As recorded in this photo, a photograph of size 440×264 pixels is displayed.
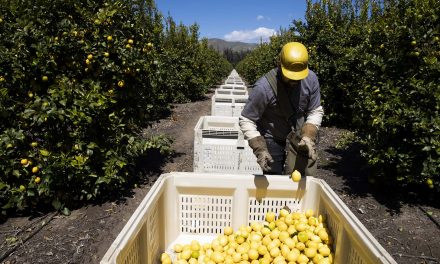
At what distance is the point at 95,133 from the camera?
15.8 ft

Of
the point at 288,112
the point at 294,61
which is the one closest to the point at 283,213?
the point at 288,112

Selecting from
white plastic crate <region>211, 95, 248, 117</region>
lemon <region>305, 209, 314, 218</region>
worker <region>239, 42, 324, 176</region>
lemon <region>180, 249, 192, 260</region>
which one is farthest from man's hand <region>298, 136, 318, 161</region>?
white plastic crate <region>211, 95, 248, 117</region>

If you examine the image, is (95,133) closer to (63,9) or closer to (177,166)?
(63,9)

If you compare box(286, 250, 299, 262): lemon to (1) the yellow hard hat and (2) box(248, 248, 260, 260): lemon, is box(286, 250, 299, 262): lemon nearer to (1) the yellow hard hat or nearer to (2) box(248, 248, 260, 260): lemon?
(2) box(248, 248, 260, 260): lemon

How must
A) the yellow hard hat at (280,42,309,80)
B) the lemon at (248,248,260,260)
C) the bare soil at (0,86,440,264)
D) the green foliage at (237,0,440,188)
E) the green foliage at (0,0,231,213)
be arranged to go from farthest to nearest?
the green foliage at (237,0,440,188)
the green foliage at (0,0,231,213)
the bare soil at (0,86,440,264)
the yellow hard hat at (280,42,309,80)
the lemon at (248,248,260,260)

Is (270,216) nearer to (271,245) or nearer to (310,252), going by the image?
(271,245)

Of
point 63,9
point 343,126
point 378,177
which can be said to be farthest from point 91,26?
point 343,126

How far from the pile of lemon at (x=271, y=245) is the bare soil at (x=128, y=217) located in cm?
166

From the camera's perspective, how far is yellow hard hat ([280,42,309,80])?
9.55 feet

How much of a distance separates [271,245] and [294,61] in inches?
62.3

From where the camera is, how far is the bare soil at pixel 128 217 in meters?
3.90

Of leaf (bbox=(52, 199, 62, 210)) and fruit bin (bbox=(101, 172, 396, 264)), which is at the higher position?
fruit bin (bbox=(101, 172, 396, 264))

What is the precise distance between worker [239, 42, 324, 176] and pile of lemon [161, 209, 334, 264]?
526 mm

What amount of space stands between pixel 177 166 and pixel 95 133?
2608 millimetres
